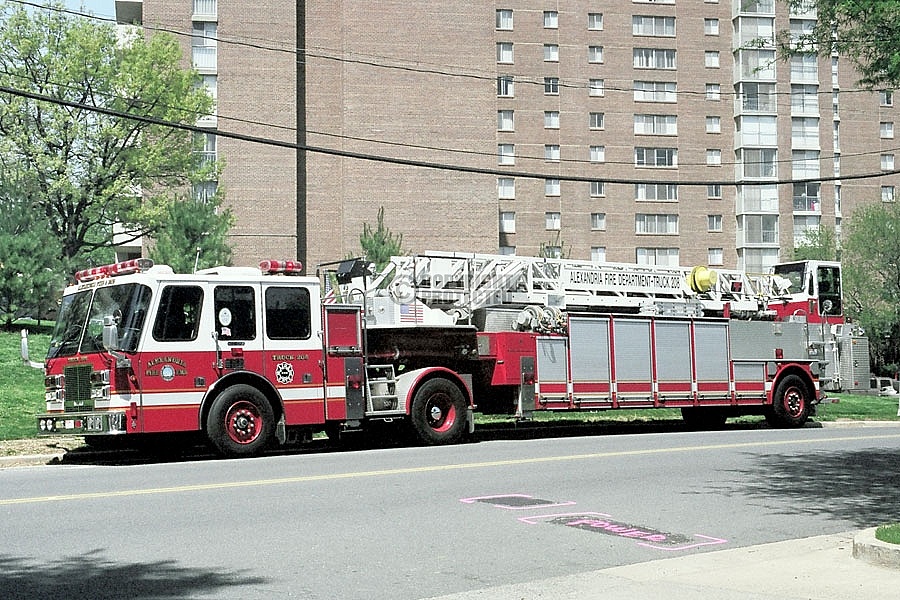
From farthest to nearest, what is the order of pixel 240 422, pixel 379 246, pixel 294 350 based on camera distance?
1. pixel 379 246
2. pixel 294 350
3. pixel 240 422

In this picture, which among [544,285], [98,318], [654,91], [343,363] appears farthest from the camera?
[654,91]

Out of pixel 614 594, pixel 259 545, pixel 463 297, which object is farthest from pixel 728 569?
pixel 463 297

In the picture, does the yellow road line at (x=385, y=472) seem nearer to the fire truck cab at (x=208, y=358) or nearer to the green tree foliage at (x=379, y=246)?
the fire truck cab at (x=208, y=358)

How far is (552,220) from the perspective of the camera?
7275 centimetres

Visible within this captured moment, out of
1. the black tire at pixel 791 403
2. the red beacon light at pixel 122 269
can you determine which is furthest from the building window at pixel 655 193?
the red beacon light at pixel 122 269

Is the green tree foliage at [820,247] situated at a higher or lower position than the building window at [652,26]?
lower

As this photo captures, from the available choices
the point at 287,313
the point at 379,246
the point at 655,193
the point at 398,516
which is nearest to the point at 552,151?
the point at 655,193

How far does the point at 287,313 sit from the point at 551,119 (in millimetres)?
A: 57605

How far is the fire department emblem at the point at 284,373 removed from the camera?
16.2m

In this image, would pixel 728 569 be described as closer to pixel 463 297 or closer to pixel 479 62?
pixel 463 297

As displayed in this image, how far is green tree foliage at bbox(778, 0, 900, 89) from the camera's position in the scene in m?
10.7

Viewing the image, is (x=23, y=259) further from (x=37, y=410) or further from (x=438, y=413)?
(x=438, y=413)

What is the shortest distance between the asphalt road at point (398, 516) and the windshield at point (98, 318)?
173 cm

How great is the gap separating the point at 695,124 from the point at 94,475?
65.7 metres
